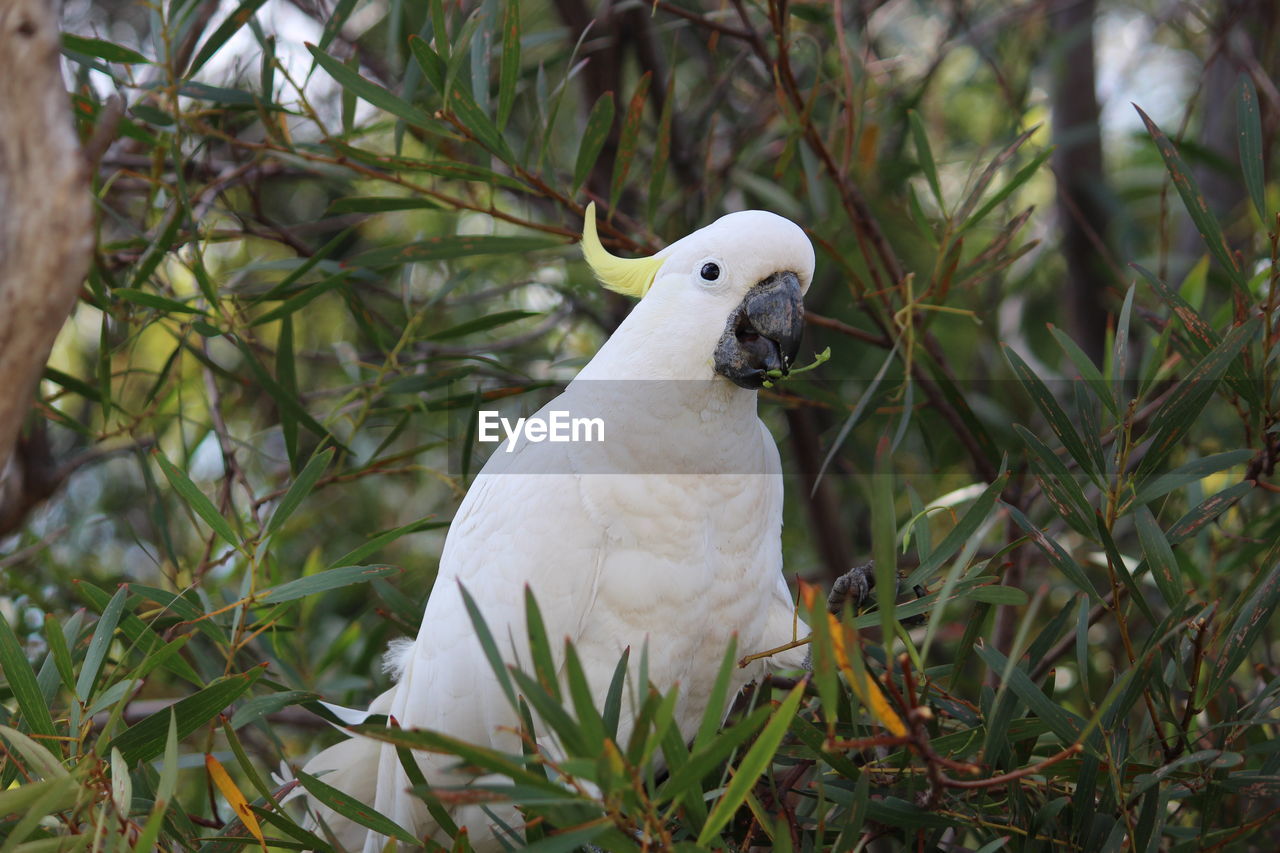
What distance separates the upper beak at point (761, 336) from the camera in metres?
1.36

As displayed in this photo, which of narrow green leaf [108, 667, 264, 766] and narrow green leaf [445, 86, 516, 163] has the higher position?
narrow green leaf [445, 86, 516, 163]

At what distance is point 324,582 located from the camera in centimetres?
124

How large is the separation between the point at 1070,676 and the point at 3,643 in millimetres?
1980

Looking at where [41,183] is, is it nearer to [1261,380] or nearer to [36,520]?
[1261,380]

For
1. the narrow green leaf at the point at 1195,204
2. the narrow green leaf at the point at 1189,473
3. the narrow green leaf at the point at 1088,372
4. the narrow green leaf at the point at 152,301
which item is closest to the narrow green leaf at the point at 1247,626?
the narrow green leaf at the point at 1189,473

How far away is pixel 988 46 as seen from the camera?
3033 millimetres

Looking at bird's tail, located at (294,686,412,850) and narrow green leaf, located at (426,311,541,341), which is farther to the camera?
narrow green leaf, located at (426,311,541,341)

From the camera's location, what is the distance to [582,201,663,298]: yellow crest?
1.48 m

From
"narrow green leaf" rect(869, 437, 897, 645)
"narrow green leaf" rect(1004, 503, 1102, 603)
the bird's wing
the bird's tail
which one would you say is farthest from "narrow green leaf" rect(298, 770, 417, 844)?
"narrow green leaf" rect(1004, 503, 1102, 603)

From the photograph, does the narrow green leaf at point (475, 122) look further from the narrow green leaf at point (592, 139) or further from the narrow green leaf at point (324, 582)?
the narrow green leaf at point (324, 582)

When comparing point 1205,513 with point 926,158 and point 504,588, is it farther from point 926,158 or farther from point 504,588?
point 504,588

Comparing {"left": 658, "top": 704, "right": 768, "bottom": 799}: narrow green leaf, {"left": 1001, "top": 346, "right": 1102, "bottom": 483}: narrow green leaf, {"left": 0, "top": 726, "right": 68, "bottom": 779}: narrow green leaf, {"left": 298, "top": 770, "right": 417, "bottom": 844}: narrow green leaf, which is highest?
{"left": 1001, "top": 346, "right": 1102, "bottom": 483}: narrow green leaf

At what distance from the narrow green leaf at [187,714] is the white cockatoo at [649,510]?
36cm

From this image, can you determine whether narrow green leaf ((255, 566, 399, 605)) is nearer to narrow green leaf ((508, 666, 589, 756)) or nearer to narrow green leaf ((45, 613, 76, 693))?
narrow green leaf ((45, 613, 76, 693))
